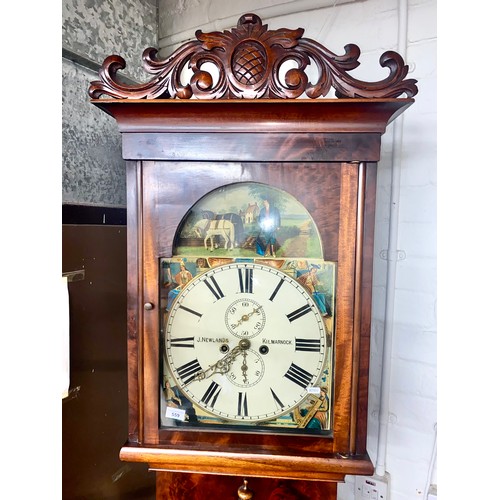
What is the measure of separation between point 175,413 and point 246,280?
0.95ft

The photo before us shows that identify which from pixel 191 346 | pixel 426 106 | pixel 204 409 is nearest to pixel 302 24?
pixel 426 106

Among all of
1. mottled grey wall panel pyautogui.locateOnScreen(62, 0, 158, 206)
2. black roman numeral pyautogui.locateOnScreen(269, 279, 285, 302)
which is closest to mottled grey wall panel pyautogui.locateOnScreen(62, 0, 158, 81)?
mottled grey wall panel pyautogui.locateOnScreen(62, 0, 158, 206)

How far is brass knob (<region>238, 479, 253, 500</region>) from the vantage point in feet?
2.49

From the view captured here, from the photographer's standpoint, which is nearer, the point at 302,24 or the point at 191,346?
the point at 191,346

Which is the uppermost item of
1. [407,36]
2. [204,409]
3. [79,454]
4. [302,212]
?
[407,36]

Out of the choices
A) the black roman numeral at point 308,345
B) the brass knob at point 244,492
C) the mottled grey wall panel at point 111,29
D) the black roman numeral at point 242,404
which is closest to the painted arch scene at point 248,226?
the black roman numeral at point 308,345

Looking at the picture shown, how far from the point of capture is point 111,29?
1.06 metres

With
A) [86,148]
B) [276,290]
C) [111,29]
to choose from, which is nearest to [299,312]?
[276,290]

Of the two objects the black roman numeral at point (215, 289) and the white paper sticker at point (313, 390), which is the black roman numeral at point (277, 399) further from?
the black roman numeral at point (215, 289)

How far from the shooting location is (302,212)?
27.0 inches

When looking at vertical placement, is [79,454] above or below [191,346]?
below

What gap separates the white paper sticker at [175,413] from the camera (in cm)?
71
